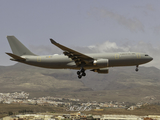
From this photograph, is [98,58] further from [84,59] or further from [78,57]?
[78,57]

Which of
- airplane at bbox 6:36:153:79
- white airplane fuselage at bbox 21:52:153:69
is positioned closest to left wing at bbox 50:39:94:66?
airplane at bbox 6:36:153:79

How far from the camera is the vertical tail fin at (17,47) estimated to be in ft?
207

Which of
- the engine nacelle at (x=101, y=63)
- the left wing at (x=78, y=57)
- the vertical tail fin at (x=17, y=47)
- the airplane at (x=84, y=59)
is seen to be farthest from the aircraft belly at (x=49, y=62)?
the engine nacelle at (x=101, y=63)

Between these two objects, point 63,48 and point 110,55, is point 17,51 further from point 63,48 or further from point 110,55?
point 110,55

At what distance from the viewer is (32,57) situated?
60969 mm

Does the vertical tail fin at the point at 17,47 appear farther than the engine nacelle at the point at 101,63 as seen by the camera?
Yes

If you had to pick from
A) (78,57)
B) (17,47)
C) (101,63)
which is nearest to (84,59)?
(78,57)

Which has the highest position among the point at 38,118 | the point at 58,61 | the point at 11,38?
the point at 11,38

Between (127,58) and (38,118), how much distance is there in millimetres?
119894

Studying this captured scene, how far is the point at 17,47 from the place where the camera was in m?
63.2

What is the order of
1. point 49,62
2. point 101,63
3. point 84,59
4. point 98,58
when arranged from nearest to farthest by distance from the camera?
point 101,63 < point 84,59 < point 98,58 < point 49,62

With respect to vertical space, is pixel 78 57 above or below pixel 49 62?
above

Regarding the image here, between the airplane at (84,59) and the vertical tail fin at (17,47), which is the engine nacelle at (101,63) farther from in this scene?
the vertical tail fin at (17,47)

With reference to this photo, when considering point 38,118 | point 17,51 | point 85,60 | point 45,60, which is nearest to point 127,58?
point 85,60
